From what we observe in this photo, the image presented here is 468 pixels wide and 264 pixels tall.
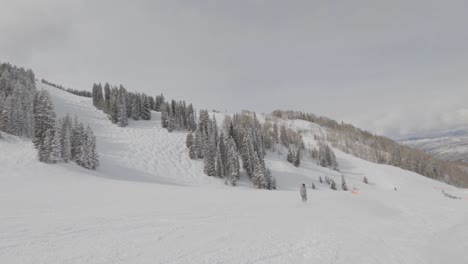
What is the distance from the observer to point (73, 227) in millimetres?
11469

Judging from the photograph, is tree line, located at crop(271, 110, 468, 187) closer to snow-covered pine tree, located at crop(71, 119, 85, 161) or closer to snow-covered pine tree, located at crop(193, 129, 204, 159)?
snow-covered pine tree, located at crop(193, 129, 204, 159)

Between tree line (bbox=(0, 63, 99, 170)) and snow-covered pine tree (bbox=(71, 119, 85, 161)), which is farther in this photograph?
snow-covered pine tree (bbox=(71, 119, 85, 161))

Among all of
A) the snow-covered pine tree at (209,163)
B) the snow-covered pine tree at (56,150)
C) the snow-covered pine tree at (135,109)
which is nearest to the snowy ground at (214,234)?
the snow-covered pine tree at (56,150)

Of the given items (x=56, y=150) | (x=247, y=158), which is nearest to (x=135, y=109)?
(x=247, y=158)

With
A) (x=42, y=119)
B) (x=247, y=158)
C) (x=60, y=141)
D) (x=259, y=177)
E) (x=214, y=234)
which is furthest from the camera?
(x=247, y=158)

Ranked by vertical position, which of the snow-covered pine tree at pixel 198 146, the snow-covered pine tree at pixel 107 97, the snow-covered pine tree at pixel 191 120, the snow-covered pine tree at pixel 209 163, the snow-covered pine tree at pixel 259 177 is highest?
the snow-covered pine tree at pixel 107 97

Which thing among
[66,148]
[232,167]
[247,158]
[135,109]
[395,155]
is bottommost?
[232,167]

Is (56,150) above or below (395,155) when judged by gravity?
below

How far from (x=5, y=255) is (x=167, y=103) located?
103220mm

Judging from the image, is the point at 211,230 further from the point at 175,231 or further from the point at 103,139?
the point at 103,139

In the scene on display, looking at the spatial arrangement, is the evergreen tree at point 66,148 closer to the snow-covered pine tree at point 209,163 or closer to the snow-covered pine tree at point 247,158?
the snow-covered pine tree at point 209,163

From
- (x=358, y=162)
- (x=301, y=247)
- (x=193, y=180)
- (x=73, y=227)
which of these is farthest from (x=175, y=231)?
(x=358, y=162)

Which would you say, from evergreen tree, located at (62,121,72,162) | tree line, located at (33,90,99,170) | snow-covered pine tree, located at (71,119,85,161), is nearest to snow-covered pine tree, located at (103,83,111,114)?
tree line, located at (33,90,99,170)

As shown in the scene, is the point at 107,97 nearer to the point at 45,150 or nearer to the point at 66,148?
the point at 66,148
